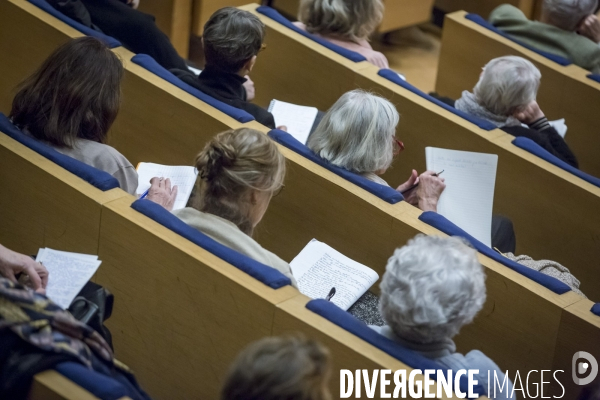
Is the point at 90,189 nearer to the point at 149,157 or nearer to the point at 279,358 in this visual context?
the point at 149,157

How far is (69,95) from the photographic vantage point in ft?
8.02

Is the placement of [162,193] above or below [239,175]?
below

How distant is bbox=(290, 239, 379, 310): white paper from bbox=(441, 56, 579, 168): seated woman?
1175 mm

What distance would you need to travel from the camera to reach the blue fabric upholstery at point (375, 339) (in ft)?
6.15

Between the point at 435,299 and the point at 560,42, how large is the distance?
8.60ft

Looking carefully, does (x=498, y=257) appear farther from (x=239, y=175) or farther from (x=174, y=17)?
(x=174, y=17)

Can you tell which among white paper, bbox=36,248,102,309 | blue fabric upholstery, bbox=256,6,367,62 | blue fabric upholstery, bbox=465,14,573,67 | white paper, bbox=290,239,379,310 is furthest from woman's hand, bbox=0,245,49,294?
blue fabric upholstery, bbox=465,14,573,67

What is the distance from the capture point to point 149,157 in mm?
3062

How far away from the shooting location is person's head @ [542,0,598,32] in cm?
402

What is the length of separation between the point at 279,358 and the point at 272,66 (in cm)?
257

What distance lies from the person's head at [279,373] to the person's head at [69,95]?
1.31 meters

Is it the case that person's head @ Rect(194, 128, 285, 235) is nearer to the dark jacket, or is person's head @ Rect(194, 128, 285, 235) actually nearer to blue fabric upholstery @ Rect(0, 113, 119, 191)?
blue fabric upholstery @ Rect(0, 113, 119, 191)

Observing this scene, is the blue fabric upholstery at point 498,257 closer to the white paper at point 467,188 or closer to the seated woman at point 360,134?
the seated woman at point 360,134

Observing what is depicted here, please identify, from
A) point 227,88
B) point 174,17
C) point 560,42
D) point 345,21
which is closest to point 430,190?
point 227,88
